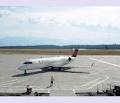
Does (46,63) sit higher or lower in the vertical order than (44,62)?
lower

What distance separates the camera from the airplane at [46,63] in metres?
27.5

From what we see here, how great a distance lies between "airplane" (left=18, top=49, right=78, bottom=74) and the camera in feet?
90.1

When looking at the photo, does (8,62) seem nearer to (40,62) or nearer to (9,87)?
(40,62)

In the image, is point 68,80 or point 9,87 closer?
point 9,87

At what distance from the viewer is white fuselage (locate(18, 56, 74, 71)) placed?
90.0 ft

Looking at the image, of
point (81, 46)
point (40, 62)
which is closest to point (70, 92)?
point (81, 46)

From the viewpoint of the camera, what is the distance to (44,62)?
28.8 metres

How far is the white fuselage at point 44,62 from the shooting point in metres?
27.4

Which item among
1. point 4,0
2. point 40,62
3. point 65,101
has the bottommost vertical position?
point 65,101

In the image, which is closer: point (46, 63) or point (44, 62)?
point (44, 62)

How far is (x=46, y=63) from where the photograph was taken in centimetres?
2916

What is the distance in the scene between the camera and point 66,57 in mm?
33219

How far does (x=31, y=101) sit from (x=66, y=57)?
18221 mm

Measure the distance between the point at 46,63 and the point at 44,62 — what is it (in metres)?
0.37
